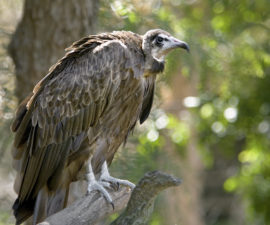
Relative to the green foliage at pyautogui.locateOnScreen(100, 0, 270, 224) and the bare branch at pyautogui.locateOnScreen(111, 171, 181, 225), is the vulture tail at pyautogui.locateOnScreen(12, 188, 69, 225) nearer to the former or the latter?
the bare branch at pyautogui.locateOnScreen(111, 171, 181, 225)

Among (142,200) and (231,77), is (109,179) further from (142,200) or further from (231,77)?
(231,77)

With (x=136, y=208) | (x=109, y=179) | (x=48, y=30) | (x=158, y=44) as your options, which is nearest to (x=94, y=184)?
(x=109, y=179)

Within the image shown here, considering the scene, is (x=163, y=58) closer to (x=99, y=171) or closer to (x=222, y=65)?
(x=99, y=171)

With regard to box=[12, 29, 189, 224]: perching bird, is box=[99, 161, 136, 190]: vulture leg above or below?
below

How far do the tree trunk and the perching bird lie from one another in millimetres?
1676

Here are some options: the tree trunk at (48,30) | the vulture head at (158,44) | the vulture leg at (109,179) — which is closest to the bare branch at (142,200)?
the vulture leg at (109,179)

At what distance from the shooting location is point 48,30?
6090 millimetres

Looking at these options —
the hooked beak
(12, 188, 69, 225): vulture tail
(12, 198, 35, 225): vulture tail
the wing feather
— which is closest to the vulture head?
the hooked beak

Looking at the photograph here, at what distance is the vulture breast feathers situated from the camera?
4.22 m

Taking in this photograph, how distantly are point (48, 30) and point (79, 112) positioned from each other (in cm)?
202

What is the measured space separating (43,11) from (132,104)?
2174 millimetres

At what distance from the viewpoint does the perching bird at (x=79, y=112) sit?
4227 mm

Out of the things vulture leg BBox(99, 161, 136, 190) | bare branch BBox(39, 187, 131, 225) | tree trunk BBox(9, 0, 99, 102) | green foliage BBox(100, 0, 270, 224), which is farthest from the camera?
green foliage BBox(100, 0, 270, 224)

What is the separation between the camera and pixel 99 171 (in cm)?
459
